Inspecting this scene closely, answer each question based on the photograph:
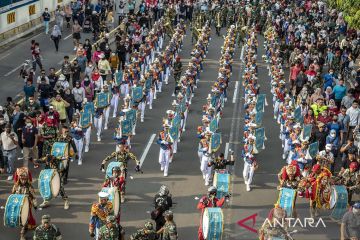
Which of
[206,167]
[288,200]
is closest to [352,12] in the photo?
[206,167]

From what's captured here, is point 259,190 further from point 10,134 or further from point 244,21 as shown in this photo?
point 244,21

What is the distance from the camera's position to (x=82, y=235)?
1802 centimetres

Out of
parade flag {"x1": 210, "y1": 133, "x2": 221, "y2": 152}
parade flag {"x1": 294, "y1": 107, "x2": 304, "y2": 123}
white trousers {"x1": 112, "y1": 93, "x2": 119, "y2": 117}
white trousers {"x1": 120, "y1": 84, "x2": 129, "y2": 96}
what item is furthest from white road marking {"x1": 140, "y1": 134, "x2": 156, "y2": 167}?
A: parade flag {"x1": 294, "y1": 107, "x2": 304, "y2": 123}

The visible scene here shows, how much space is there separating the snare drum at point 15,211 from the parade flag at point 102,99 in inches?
325

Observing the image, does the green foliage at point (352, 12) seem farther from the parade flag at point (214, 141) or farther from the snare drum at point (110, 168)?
the snare drum at point (110, 168)

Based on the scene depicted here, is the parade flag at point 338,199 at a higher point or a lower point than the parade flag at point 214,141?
lower

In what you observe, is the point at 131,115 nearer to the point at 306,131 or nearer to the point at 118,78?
the point at 118,78

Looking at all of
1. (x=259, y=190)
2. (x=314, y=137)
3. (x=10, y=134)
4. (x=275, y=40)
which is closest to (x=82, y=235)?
(x=10, y=134)

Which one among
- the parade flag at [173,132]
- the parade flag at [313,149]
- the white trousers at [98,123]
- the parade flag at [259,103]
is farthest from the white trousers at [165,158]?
the parade flag at [259,103]

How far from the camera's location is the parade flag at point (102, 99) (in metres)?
24.7

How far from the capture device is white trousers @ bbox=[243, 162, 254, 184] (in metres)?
21.2

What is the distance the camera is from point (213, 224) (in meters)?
16.2

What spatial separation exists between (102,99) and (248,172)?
20.2 ft

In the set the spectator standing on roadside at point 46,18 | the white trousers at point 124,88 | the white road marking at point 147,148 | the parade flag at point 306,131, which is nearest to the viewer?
the parade flag at point 306,131
